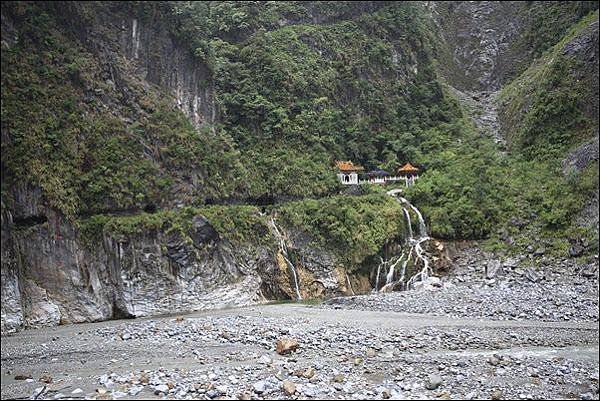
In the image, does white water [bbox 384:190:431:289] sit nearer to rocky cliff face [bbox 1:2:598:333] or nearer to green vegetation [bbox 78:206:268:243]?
rocky cliff face [bbox 1:2:598:333]

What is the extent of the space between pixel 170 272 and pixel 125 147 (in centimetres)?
704

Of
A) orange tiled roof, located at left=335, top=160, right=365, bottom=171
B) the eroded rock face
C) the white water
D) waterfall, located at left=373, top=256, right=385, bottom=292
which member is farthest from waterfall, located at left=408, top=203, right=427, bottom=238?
→ the eroded rock face

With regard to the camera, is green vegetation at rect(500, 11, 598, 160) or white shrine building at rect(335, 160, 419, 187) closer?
green vegetation at rect(500, 11, 598, 160)

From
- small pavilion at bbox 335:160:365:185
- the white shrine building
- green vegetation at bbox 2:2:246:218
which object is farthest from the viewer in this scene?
the white shrine building

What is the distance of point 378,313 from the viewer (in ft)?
60.9

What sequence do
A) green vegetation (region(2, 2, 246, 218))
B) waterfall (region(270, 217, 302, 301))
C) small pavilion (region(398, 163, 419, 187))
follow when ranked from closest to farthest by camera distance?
green vegetation (region(2, 2, 246, 218))
waterfall (region(270, 217, 302, 301))
small pavilion (region(398, 163, 419, 187))

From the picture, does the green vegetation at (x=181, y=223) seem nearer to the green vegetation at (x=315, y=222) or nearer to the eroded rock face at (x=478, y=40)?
the green vegetation at (x=315, y=222)

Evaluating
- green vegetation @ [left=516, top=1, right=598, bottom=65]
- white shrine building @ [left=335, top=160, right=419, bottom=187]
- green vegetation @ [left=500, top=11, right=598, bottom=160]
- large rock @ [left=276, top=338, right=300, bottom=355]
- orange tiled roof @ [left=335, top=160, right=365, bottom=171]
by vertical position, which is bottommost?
large rock @ [left=276, top=338, right=300, bottom=355]

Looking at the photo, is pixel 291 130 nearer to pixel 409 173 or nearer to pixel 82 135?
pixel 409 173

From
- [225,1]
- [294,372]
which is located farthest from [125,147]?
[225,1]

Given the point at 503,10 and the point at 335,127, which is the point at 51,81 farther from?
the point at 503,10

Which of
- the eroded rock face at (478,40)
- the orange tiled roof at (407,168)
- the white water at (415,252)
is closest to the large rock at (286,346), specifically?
the white water at (415,252)

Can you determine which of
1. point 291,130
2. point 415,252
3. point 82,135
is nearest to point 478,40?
point 291,130

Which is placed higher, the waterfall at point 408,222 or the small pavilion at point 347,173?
the small pavilion at point 347,173
